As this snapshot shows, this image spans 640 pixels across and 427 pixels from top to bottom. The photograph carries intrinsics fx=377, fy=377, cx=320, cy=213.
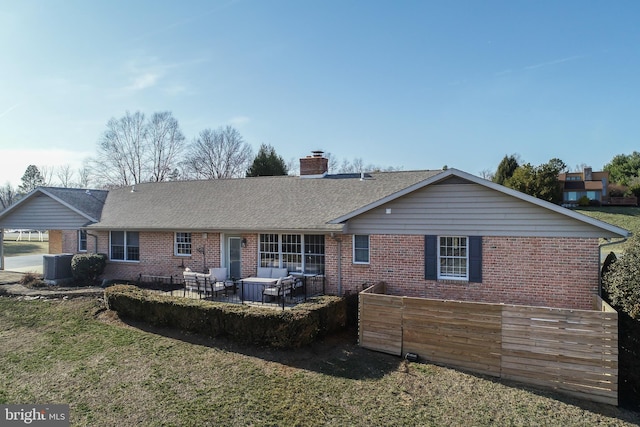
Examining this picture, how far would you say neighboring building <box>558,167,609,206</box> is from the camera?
44500 millimetres

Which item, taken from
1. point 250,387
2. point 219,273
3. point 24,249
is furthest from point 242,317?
point 24,249

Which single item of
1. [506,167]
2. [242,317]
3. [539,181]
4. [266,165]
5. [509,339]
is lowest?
[509,339]

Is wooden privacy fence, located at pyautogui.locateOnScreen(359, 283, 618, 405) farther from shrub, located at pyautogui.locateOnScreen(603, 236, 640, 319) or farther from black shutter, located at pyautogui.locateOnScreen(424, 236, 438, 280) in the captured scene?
black shutter, located at pyautogui.locateOnScreen(424, 236, 438, 280)

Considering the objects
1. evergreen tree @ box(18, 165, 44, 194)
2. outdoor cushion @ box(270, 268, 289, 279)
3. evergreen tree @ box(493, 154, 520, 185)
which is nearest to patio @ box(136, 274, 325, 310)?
outdoor cushion @ box(270, 268, 289, 279)

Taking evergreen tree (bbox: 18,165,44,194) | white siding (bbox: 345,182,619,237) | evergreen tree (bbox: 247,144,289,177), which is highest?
evergreen tree (bbox: 18,165,44,194)

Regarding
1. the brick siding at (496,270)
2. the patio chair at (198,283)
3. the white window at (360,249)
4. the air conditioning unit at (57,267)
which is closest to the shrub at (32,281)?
the air conditioning unit at (57,267)

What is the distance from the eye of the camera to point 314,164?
18.9 meters

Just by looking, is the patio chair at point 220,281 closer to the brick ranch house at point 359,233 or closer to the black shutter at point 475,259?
the brick ranch house at point 359,233

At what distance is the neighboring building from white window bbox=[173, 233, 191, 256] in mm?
43923

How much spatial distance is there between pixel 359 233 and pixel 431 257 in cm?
254

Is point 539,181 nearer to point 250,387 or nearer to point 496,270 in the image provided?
point 496,270

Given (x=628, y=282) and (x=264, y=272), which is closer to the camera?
(x=628, y=282)

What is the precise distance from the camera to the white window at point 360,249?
43.5 ft

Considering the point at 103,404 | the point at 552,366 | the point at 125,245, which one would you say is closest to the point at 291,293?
the point at 103,404
